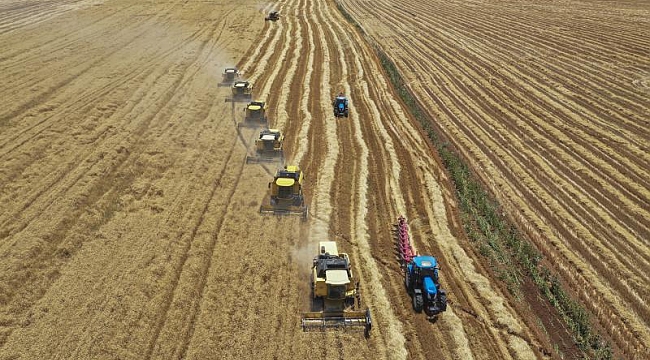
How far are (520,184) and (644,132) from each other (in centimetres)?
1241

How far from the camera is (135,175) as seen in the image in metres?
22.1


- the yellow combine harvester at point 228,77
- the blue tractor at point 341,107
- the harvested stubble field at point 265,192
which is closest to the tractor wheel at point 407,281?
the harvested stubble field at point 265,192

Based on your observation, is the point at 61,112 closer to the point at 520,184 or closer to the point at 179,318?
the point at 179,318

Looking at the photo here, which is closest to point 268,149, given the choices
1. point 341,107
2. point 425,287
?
point 341,107

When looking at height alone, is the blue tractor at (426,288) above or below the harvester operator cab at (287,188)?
below

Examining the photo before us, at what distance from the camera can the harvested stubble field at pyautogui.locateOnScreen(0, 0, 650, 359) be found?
14.2m

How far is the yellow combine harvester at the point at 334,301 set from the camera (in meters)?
14.2

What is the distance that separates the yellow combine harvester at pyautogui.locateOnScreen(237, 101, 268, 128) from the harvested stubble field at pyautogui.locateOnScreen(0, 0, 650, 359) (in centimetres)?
109

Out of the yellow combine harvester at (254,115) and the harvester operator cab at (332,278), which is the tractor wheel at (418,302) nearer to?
the harvester operator cab at (332,278)

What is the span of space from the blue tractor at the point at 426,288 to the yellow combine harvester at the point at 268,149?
1134cm

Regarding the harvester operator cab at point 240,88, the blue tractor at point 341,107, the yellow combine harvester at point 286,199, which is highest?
the harvester operator cab at point 240,88

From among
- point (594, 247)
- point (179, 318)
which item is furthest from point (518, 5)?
point (179, 318)

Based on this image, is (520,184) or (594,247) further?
(520,184)

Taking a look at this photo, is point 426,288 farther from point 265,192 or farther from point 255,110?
point 255,110
